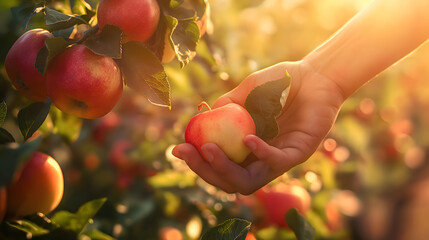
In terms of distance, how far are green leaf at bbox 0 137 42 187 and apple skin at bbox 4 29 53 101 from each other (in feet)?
0.96

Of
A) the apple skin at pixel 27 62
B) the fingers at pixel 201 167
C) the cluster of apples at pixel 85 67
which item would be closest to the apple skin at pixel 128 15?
the cluster of apples at pixel 85 67

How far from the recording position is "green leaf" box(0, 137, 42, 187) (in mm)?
542

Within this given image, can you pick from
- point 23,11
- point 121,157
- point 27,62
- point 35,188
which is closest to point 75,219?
point 35,188

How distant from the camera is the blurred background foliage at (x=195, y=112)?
4.57 ft

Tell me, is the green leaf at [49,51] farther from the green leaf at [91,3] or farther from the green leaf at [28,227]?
the green leaf at [28,227]

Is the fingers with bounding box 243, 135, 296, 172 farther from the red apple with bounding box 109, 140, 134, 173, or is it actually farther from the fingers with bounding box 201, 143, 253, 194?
the red apple with bounding box 109, 140, 134, 173

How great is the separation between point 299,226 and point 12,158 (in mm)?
633

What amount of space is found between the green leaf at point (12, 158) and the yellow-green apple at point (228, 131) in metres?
0.44

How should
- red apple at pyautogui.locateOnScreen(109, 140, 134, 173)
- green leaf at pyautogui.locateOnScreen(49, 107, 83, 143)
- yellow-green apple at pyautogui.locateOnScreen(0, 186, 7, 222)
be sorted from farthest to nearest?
red apple at pyautogui.locateOnScreen(109, 140, 134, 173) → green leaf at pyautogui.locateOnScreen(49, 107, 83, 143) → yellow-green apple at pyautogui.locateOnScreen(0, 186, 7, 222)

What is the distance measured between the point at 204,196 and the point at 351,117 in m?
1.16

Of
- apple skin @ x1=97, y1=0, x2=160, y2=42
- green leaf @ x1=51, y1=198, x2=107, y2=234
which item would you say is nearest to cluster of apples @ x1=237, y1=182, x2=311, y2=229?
green leaf @ x1=51, y1=198, x2=107, y2=234

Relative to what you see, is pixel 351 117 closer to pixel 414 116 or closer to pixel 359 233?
pixel 414 116

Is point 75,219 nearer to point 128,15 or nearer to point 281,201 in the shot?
point 128,15

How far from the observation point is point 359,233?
3.67 m
